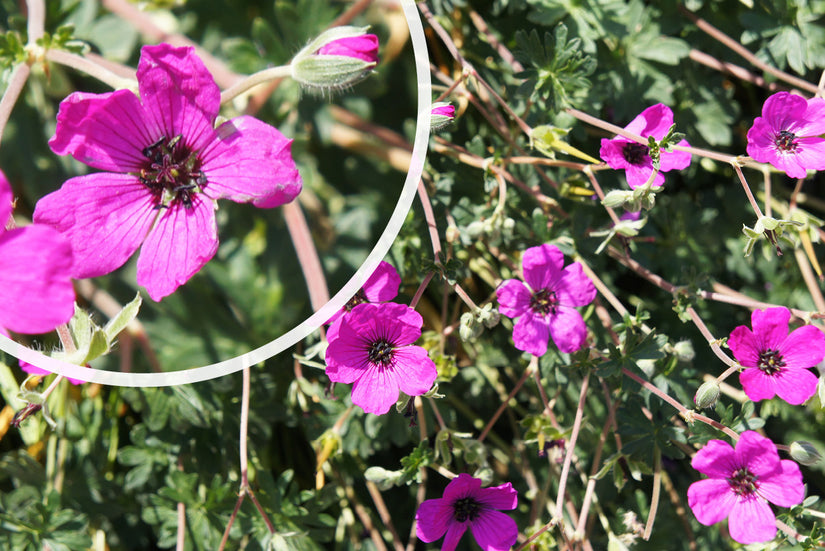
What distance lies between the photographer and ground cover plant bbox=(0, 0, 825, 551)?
61 cm

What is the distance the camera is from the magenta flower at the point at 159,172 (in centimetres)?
59

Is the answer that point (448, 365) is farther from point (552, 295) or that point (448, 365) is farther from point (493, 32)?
point (493, 32)

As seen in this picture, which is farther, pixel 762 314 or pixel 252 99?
pixel 252 99

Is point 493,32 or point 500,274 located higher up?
point 493,32

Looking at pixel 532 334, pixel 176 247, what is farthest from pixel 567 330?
pixel 176 247

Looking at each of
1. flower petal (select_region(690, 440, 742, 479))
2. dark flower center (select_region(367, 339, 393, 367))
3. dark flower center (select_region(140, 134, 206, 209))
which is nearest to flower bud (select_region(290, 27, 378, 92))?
dark flower center (select_region(140, 134, 206, 209))

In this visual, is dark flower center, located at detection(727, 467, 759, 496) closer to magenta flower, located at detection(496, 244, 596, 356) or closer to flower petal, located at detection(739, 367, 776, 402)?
flower petal, located at detection(739, 367, 776, 402)

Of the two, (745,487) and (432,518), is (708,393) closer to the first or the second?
(745,487)

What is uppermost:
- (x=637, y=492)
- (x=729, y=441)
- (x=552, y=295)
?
(x=552, y=295)

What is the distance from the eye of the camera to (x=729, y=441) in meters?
0.65

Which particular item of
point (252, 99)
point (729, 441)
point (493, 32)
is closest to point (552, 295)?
point (729, 441)

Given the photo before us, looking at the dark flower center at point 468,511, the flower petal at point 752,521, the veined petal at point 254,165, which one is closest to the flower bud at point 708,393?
the flower petal at point 752,521

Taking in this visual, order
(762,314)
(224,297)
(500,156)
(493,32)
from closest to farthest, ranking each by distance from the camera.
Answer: (762,314) < (500,156) < (493,32) < (224,297)

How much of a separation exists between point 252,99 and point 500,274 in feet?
1.33
